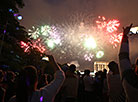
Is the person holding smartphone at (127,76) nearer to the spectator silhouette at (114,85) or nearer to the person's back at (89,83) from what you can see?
the spectator silhouette at (114,85)

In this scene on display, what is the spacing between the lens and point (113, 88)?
3.34 m

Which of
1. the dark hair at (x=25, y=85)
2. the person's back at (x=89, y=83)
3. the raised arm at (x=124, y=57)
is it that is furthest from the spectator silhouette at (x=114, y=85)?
the person's back at (x=89, y=83)

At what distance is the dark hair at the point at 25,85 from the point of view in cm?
170

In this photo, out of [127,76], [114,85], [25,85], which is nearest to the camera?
[127,76]

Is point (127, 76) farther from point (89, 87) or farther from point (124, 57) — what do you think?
point (89, 87)

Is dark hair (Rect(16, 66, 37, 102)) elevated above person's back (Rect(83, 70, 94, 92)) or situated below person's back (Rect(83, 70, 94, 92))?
below

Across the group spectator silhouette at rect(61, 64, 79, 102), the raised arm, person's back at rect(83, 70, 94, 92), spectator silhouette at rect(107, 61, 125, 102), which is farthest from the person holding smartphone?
person's back at rect(83, 70, 94, 92)

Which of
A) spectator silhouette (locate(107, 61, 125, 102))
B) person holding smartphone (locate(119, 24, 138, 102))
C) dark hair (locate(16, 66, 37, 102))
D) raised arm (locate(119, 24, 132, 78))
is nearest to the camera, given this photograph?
person holding smartphone (locate(119, 24, 138, 102))

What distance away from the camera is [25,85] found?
173cm

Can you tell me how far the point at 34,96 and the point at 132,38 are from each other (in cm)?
3309

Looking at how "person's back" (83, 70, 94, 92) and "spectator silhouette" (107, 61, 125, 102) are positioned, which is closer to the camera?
"spectator silhouette" (107, 61, 125, 102)

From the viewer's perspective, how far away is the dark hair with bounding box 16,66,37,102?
170 cm

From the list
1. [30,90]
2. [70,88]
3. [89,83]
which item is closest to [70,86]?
[70,88]

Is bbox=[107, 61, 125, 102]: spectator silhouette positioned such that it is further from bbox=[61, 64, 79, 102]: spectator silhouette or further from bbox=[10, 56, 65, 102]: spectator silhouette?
bbox=[10, 56, 65, 102]: spectator silhouette
